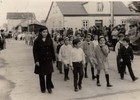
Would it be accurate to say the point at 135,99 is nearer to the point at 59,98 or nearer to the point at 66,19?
the point at 59,98

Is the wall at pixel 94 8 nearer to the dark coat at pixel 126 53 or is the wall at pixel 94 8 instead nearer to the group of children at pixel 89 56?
the group of children at pixel 89 56

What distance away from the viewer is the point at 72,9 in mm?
47375

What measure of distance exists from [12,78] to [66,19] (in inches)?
1376

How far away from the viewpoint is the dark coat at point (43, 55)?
8383 mm

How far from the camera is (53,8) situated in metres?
52.4

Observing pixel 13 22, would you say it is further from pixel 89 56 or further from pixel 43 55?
pixel 43 55

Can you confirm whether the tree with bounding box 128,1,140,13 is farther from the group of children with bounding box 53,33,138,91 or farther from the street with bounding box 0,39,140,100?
the street with bounding box 0,39,140,100

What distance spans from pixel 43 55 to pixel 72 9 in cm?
3940

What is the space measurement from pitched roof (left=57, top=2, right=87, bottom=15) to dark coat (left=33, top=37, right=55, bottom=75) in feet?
123

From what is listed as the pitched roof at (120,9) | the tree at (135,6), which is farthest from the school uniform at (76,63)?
the tree at (135,6)

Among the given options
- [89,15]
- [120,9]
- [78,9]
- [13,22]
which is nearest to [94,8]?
[89,15]

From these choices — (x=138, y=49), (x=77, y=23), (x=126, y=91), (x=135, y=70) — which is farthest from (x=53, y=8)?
(x=126, y=91)

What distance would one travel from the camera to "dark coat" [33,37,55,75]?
27.5ft

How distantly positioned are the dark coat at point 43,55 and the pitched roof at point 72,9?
3749 centimetres
